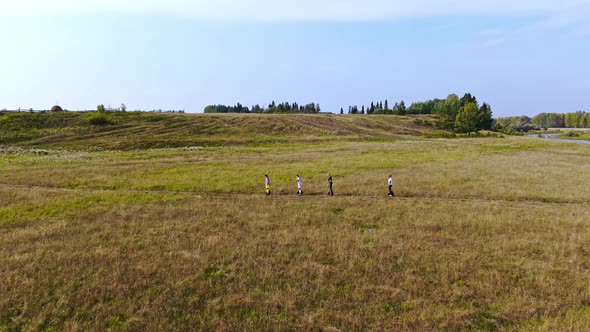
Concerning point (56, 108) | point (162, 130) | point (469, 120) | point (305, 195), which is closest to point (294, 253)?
point (305, 195)

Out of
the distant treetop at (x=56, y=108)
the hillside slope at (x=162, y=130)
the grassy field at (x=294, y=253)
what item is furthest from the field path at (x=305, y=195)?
the distant treetop at (x=56, y=108)

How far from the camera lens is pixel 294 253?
1571 cm

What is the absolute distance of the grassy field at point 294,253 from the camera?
432 inches

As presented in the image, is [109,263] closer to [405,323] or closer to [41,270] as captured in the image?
[41,270]

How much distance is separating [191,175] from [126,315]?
2605cm

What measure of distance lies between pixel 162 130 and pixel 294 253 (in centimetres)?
8146

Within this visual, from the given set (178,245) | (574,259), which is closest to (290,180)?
(178,245)

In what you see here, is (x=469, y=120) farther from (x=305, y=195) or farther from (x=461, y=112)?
(x=305, y=195)

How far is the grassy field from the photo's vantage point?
36.0ft

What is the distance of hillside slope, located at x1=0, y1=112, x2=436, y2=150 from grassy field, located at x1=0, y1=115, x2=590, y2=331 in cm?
4136

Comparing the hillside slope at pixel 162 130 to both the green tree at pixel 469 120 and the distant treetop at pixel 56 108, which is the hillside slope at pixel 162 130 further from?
the distant treetop at pixel 56 108

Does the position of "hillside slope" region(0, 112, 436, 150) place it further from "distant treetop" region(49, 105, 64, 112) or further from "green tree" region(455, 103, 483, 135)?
"distant treetop" region(49, 105, 64, 112)

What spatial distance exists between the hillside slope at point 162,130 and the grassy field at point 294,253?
136 feet

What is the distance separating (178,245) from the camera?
16.7 metres
